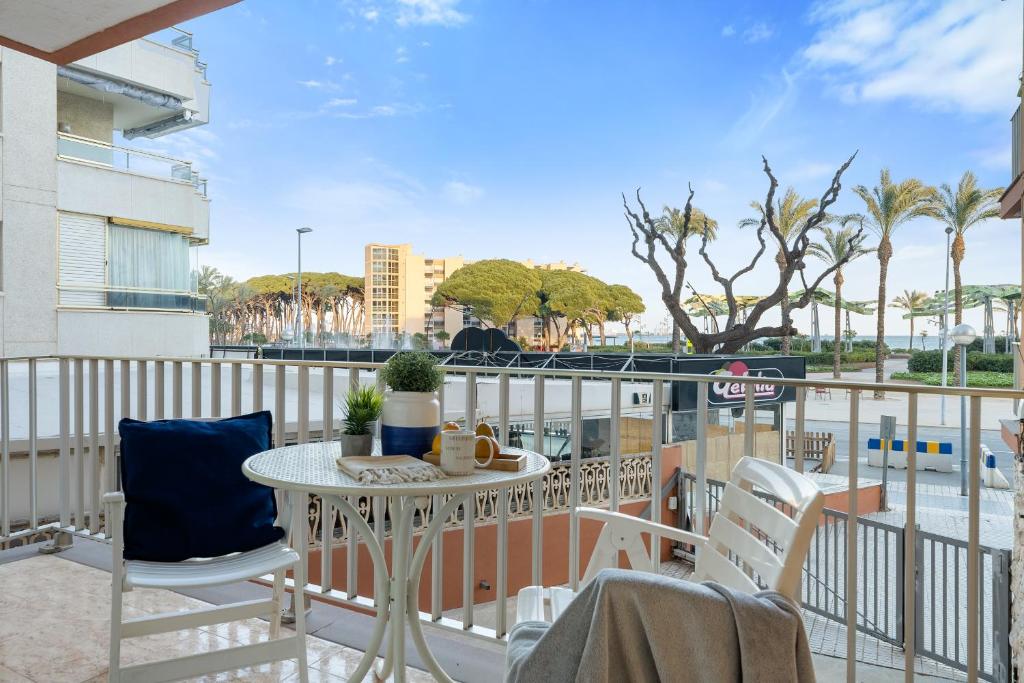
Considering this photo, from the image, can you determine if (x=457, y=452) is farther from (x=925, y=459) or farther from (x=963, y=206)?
(x=963, y=206)

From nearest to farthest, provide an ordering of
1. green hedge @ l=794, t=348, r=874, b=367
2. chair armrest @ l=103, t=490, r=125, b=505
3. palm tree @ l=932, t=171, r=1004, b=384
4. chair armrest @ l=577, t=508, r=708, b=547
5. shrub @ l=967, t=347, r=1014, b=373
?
chair armrest @ l=577, t=508, r=708, b=547
chair armrest @ l=103, t=490, r=125, b=505
palm tree @ l=932, t=171, r=1004, b=384
shrub @ l=967, t=347, r=1014, b=373
green hedge @ l=794, t=348, r=874, b=367

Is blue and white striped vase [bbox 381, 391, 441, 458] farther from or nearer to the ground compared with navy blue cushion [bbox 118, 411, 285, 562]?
farther from the ground

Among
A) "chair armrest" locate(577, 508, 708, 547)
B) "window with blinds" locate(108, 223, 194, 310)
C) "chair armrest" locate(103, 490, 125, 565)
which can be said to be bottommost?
"chair armrest" locate(103, 490, 125, 565)

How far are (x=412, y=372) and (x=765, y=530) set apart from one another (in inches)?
40.5

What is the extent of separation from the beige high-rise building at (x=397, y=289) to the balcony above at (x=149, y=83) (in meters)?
37.2

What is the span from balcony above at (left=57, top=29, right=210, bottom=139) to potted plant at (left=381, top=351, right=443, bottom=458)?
11.3 metres

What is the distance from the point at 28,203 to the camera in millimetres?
9688

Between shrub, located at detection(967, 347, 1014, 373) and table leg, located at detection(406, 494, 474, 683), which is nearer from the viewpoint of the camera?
table leg, located at detection(406, 494, 474, 683)

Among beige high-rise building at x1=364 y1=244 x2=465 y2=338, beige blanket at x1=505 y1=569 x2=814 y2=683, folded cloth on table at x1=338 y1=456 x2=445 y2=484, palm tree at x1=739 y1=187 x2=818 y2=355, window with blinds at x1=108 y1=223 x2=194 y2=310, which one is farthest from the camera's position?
beige high-rise building at x1=364 y1=244 x2=465 y2=338

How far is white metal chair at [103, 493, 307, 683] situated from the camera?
1.86 metres

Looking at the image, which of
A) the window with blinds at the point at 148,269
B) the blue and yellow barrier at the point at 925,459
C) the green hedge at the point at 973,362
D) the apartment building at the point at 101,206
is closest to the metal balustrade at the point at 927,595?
the blue and yellow barrier at the point at 925,459

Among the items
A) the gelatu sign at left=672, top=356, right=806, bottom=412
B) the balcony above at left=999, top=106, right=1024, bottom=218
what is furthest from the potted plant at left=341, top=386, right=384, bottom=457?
the gelatu sign at left=672, top=356, right=806, bottom=412

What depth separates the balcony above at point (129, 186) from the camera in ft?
34.0

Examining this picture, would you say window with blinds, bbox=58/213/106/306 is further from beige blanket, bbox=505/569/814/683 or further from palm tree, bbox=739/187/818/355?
palm tree, bbox=739/187/818/355
